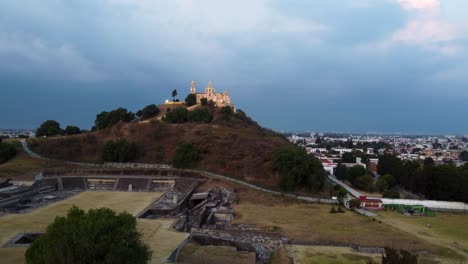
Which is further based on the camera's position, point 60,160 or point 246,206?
point 60,160

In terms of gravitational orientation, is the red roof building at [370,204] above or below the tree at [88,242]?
below

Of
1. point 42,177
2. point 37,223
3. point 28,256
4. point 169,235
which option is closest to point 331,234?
point 169,235

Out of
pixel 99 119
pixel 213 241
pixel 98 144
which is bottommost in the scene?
pixel 213 241

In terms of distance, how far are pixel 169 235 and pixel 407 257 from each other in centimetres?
1686

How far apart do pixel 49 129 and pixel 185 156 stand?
37.4 metres

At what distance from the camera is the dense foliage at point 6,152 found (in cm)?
5597

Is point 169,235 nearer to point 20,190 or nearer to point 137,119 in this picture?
point 20,190

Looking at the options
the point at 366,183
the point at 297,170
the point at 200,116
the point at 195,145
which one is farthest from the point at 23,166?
the point at 366,183

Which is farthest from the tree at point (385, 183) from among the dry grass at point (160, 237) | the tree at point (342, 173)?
the dry grass at point (160, 237)

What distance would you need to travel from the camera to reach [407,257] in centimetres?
1538

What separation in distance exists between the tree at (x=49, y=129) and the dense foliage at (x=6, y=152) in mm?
17645

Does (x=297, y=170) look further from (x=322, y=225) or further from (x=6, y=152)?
(x=6, y=152)

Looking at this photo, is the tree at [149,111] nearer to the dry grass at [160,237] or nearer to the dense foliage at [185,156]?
the dense foliage at [185,156]


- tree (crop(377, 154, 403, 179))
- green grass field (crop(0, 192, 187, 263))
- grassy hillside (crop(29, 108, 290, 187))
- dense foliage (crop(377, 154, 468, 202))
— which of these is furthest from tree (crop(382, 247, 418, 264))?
tree (crop(377, 154, 403, 179))
